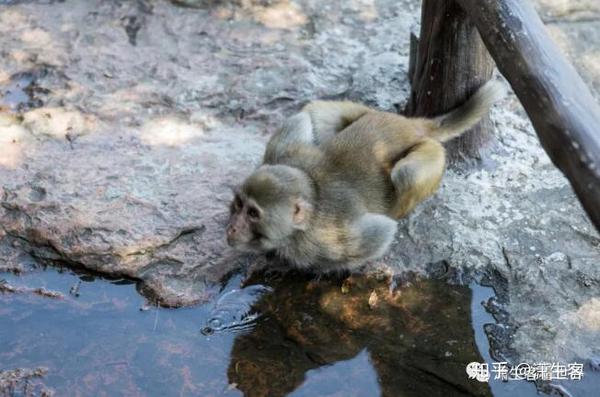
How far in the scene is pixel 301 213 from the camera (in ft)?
16.0

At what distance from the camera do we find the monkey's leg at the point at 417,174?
201 inches

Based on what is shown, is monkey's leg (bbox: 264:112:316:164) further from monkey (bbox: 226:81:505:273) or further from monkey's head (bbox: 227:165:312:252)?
monkey's head (bbox: 227:165:312:252)

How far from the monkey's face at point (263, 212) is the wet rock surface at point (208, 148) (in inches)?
16.3

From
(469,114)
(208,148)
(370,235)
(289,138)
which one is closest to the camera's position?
(370,235)

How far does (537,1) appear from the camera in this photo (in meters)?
7.71

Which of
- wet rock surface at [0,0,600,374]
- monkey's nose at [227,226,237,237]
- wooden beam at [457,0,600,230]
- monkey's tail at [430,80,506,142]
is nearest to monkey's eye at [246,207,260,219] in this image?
monkey's nose at [227,226,237,237]

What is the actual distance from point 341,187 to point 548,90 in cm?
160

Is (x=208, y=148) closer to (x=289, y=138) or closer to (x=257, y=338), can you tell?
(x=289, y=138)

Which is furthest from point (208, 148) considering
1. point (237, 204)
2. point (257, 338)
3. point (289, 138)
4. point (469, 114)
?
point (469, 114)

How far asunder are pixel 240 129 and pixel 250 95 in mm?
398

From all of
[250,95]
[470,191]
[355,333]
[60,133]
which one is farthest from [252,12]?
[355,333]

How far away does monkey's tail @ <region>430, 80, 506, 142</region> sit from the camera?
5.45m

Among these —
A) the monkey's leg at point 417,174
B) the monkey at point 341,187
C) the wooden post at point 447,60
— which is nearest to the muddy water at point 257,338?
the monkey at point 341,187

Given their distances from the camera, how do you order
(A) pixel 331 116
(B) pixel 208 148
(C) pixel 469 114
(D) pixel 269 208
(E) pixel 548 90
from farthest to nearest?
(B) pixel 208 148
(A) pixel 331 116
(C) pixel 469 114
(D) pixel 269 208
(E) pixel 548 90
